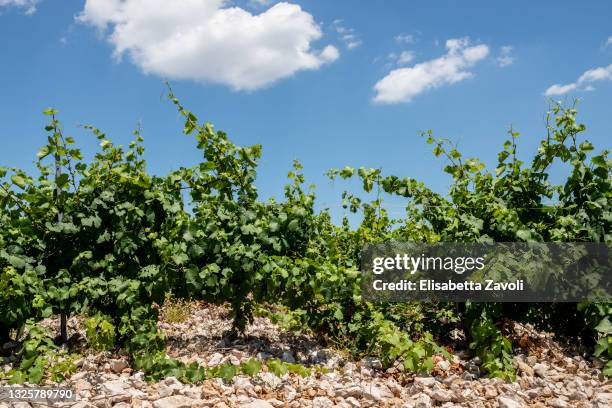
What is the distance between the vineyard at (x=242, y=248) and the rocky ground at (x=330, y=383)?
0.43 feet

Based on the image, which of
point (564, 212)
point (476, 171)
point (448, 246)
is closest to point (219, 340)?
point (448, 246)

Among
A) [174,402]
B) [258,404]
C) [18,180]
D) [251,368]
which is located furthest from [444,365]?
[18,180]

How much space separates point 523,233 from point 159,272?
315 centimetres

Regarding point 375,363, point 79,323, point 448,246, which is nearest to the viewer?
point 375,363

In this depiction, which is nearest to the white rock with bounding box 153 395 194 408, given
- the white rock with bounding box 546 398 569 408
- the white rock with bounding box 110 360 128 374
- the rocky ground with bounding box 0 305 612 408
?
the rocky ground with bounding box 0 305 612 408

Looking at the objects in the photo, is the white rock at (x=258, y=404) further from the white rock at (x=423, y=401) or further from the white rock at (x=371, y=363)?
the white rock at (x=371, y=363)

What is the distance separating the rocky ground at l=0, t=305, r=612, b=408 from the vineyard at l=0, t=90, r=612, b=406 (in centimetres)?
13

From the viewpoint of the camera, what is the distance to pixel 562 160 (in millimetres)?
5418

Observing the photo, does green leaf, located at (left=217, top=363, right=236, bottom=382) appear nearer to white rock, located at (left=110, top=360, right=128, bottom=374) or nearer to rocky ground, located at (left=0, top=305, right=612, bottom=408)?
rocky ground, located at (left=0, top=305, right=612, bottom=408)

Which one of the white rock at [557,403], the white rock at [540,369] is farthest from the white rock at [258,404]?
the white rock at [540,369]

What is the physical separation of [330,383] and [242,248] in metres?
1.30

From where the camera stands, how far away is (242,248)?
4.89 metres

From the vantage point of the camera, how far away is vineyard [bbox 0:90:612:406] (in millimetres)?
4855

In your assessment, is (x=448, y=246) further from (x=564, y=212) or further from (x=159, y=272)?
(x=159, y=272)
